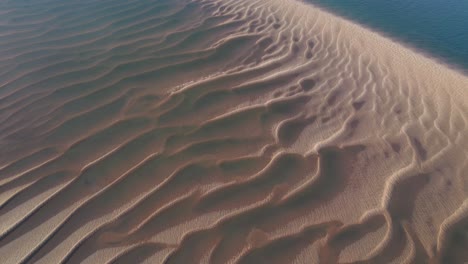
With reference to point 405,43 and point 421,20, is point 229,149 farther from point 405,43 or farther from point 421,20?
point 421,20

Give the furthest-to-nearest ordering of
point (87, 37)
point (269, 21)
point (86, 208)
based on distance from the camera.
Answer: point (269, 21)
point (87, 37)
point (86, 208)

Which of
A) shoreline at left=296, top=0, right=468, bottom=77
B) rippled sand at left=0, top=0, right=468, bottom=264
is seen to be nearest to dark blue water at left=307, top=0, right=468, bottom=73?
shoreline at left=296, top=0, right=468, bottom=77

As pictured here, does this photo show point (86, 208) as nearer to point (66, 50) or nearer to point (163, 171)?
point (163, 171)

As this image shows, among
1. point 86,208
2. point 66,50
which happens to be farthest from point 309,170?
point 66,50

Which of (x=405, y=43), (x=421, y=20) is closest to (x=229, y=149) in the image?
(x=405, y=43)

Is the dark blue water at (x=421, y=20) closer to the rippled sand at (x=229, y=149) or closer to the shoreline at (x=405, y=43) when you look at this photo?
the shoreline at (x=405, y=43)
